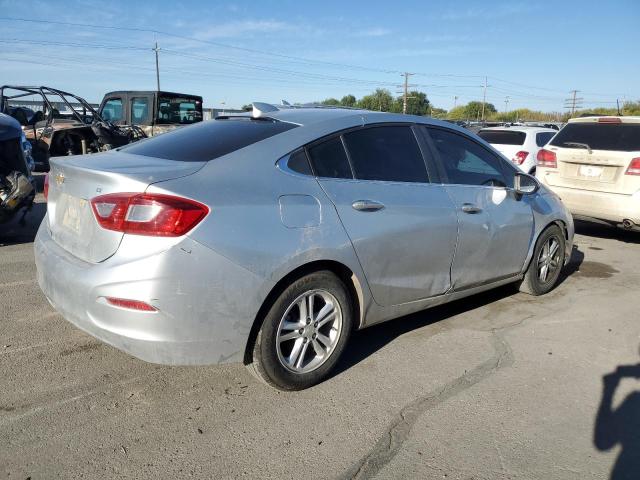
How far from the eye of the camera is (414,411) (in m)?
3.08

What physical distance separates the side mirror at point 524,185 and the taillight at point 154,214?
2869mm

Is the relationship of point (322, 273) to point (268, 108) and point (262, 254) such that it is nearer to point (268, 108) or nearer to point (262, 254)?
point (262, 254)

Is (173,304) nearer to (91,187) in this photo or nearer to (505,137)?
(91,187)

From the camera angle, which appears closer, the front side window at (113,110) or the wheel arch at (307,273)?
the wheel arch at (307,273)

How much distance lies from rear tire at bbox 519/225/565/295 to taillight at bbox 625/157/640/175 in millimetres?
2386

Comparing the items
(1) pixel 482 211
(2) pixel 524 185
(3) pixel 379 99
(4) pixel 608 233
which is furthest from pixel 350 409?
(3) pixel 379 99

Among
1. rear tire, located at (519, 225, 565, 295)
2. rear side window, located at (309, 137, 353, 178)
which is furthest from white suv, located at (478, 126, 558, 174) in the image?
rear side window, located at (309, 137, 353, 178)

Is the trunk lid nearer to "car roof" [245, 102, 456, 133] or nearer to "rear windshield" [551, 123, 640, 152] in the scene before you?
"car roof" [245, 102, 456, 133]

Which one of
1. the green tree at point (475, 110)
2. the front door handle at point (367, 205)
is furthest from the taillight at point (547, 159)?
the green tree at point (475, 110)

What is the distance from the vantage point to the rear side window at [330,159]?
3.25 meters

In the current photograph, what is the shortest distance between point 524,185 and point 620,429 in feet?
7.30

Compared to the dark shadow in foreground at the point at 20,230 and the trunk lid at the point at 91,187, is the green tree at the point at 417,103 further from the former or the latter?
the trunk lid at the point at 91,187

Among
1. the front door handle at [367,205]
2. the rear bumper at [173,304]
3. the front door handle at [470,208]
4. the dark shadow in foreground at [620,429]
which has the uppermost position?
the front door handle at [367,205]

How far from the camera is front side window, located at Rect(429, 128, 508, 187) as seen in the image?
4082 mm
